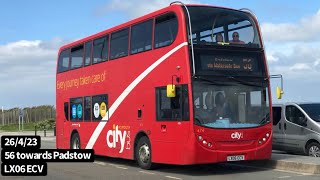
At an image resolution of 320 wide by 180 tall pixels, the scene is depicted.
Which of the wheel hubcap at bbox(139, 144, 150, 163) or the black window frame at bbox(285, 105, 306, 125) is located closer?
the wheel hubcap at bbox(139, 144, 150, 163)

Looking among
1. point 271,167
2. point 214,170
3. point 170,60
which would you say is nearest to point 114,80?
point 170,60

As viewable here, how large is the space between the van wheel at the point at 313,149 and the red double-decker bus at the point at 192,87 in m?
2.85

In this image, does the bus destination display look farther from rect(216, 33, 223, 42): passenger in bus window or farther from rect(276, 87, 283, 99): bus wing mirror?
rect(276, 87, 283, 99): bus wing mirror

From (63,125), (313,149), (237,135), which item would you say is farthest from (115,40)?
(313,149)

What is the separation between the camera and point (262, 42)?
46.1 feet

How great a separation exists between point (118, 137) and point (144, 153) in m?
1.88

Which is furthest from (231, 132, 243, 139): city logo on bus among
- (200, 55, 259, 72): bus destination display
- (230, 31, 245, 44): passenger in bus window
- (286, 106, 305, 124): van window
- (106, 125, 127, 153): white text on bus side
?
(106, 125, 127, 153): white text on bus side

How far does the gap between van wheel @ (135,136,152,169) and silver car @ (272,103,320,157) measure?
5.17 metres

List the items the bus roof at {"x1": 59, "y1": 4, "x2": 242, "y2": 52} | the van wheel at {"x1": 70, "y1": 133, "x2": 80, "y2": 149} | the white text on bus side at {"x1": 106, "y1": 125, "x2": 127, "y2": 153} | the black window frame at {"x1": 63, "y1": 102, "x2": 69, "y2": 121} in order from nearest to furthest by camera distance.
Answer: the bus roof at {"x1": 59, "y1": 4, "x2": 242, "y2": 52}, the white text on bus side at {"x1": 106, "y1": 125, "x2": 127, "y2": 153}, the van wheel at {"x1": 70, "y1": 133, "x2": 80, "y2": 149}, the black window frame at {"x1": 63, "y1": 102, "x2": 69, "y2": 121}

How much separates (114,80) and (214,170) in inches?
179

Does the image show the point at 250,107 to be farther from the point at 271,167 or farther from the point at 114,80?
the point at 114,80

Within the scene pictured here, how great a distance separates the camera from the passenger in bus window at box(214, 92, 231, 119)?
1305cm

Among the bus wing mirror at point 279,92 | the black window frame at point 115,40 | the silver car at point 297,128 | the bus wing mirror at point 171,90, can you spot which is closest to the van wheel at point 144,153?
the bus wing mirror at point 171,90

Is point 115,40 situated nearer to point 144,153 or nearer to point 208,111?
point 144,153
